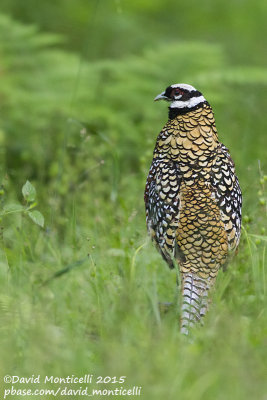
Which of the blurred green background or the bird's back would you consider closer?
the blurred green background

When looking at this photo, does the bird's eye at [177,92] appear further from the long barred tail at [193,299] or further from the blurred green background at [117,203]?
the long barred tail at [193,299]

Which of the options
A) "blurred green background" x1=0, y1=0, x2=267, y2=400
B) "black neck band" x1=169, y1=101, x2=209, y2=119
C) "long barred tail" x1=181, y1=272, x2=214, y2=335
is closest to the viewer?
"blurred green background" x1=0, y1=0, x2=267, y2=400

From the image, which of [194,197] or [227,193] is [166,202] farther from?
[227,193]

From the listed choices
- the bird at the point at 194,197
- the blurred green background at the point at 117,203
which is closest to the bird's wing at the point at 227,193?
the bird at the point at 194,197

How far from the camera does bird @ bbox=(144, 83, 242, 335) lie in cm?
392

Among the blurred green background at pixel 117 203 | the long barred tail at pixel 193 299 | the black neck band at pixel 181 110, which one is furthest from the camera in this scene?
the black neck band at pixel 181 110

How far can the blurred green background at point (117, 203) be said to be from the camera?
341 centimetres

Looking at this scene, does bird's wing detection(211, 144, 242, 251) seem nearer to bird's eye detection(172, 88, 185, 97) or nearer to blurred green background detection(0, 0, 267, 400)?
blurred green background detection(0, 0, 267, 400)

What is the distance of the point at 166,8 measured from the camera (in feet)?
39.7

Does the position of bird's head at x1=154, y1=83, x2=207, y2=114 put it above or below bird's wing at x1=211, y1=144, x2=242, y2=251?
above

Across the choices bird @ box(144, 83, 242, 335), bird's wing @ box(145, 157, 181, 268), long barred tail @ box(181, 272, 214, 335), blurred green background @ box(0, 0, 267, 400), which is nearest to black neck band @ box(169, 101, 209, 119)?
bird @ box(144, 83, 242, 335)

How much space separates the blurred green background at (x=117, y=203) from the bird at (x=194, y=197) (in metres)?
0.16

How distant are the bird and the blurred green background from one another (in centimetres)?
16

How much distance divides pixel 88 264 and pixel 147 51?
17.9 feet
